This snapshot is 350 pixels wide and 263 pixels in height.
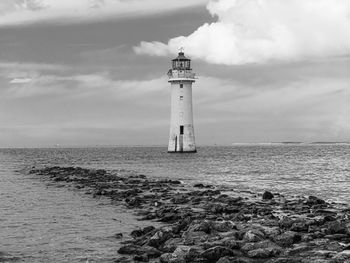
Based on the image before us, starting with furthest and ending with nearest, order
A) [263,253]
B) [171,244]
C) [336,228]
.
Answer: [336,228]
[171,244]
[263,253]

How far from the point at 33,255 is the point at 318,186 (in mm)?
25849

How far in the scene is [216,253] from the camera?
1270 cm

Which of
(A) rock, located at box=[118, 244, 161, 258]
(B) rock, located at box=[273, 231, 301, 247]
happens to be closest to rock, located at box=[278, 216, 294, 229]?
(B) rock, located at box=[273, 231, 301, 247]

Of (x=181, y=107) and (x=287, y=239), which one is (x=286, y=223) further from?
(x=181, y=107)

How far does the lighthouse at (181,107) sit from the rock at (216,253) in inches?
2363

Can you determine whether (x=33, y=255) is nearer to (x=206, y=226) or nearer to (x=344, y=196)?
(x=206, y=226)

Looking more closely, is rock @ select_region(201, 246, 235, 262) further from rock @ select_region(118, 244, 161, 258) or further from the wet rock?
rock @ select_region(118, 244, 161, 258)

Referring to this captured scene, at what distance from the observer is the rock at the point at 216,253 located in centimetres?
1259

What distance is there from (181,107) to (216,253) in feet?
198

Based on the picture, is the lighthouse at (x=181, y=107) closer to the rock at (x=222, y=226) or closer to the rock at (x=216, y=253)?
the rock at (x=222, y=226)

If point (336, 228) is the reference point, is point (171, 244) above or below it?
below

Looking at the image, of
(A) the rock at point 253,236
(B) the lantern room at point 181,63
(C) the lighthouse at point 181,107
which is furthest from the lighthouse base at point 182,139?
(A) the rock at point 253,236

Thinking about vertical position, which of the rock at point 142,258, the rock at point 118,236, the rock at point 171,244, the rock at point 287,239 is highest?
the rock at point 287,239

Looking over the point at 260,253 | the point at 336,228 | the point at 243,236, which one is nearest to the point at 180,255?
the point at 260,253
